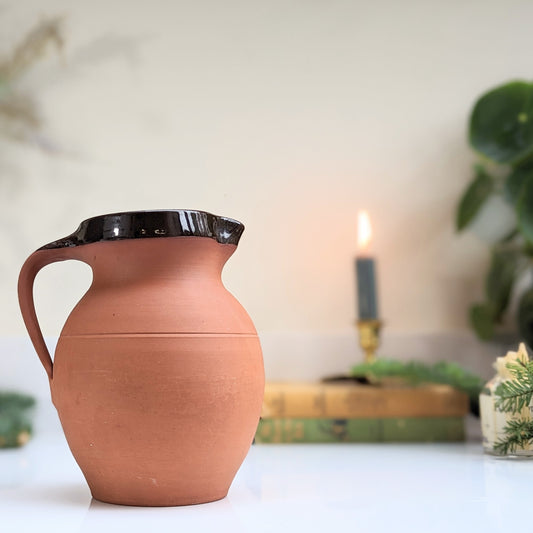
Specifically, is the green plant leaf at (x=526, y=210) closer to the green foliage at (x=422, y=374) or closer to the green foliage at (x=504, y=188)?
the green foliage at (x=504, y=188)

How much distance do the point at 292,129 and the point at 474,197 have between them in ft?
1.03

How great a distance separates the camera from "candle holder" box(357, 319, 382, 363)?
1.01 m

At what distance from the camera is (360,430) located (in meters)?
0.89

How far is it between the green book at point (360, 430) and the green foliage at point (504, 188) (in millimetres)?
233

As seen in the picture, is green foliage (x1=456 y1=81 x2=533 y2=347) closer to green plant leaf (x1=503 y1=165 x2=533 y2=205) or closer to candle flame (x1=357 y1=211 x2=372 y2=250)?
green plant leaf (x1=503 y1=165 x2=533 y2=205)

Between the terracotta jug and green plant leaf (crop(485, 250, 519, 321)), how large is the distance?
68cm

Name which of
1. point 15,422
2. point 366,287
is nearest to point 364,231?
point 366,287

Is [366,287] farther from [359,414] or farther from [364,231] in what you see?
[359,414]

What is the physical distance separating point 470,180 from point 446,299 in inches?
8.0

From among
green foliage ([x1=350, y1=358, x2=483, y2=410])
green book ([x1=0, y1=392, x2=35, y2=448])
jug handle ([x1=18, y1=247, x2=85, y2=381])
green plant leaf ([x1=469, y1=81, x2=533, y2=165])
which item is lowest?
green book ([x1=0, y1=392, x2=35, y2=448])

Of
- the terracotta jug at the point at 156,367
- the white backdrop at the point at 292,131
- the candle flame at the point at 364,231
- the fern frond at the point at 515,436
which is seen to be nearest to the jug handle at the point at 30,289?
the terracotta jug at the point at 156,367

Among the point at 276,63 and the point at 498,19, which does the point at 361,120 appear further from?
the point at 498,19

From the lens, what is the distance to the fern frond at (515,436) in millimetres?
717

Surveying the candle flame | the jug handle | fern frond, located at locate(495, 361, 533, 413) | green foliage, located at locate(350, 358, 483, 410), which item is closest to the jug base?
the jug handle
